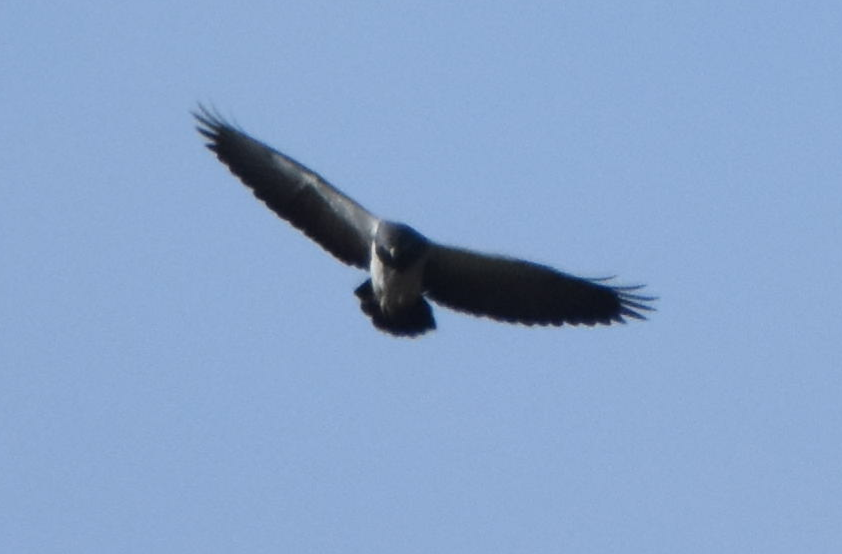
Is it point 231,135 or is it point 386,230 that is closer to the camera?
point 386,230

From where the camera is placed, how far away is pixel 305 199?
14344mm

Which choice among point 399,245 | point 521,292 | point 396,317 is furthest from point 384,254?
point 521,292

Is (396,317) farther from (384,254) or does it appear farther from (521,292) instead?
(521,292)

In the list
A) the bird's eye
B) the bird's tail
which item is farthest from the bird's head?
the bird's tail

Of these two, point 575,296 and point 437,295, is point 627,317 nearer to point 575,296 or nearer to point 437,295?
point 575,296

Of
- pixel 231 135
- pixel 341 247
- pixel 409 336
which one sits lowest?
pixel 409 336

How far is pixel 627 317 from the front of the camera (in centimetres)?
1427

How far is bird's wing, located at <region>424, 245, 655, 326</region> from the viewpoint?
13844mm

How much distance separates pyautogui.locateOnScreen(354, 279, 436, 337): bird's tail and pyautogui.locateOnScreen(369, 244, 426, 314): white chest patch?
0.05 meters

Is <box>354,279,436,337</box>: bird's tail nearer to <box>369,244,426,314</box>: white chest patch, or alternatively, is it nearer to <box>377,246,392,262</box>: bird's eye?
<box>369,244,426,314</box>: white chest patch

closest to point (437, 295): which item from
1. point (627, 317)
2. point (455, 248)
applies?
point (455, 248)

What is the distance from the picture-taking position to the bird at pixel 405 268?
531 inches

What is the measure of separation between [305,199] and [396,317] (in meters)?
1.47

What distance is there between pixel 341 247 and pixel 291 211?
0.52 m
